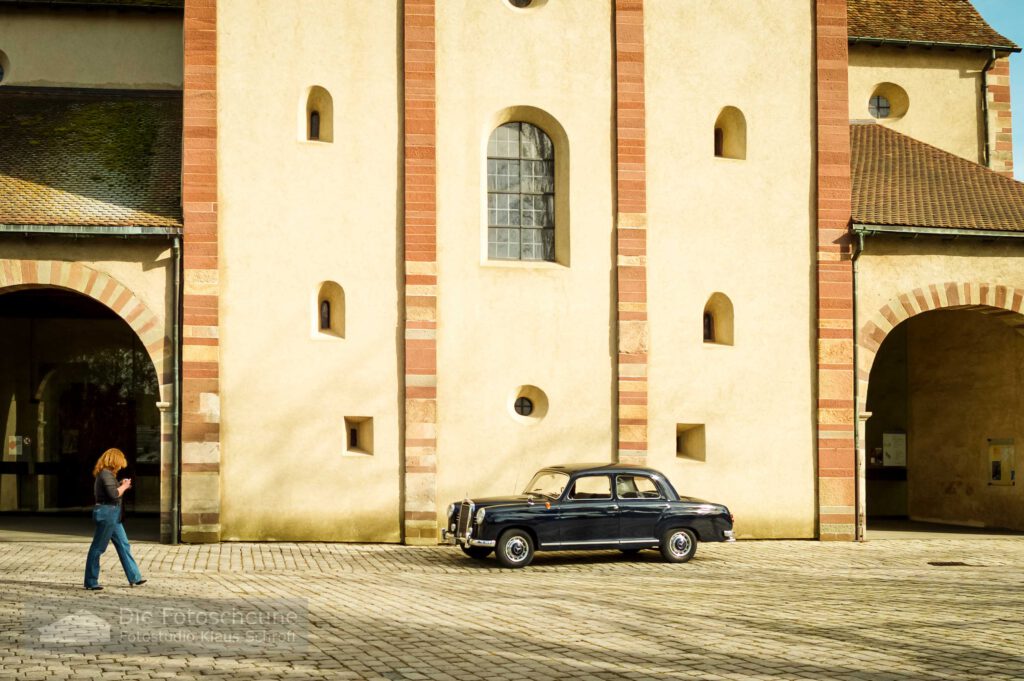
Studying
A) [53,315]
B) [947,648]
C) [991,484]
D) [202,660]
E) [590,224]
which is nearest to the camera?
[202,660]

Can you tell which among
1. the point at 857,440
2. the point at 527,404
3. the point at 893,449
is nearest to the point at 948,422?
the point at 893,449

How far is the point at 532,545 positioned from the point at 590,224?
6.50 meters

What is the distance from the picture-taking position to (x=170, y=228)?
772 inches

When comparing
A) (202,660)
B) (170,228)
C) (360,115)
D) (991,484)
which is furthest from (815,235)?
(202,660)

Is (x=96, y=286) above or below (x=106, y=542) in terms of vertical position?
above

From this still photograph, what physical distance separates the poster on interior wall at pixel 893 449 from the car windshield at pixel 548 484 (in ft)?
38.6

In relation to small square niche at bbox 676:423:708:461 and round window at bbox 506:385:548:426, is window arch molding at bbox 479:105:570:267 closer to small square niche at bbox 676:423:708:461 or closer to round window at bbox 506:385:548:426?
round window at bbox 506:385:548:426

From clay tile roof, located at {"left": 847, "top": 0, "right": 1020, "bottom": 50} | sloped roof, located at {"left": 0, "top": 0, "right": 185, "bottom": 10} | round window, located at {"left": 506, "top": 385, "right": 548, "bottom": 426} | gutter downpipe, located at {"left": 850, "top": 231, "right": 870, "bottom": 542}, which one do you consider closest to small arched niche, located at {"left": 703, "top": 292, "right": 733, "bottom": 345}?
gutter downpipe, located at {"left": 850, "top": 231, "right": 870, "bottom": 542}

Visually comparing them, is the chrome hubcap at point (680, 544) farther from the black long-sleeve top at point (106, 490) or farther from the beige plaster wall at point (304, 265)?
the black long-sleeve top at point (106, 490)

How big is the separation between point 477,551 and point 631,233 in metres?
6.56

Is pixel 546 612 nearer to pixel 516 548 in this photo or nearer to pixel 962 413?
pixel 516 548

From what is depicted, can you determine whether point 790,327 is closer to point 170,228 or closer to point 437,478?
point 437,478

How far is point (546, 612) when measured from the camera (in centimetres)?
1213

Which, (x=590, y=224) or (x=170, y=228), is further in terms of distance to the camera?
(x=590, y=224)
